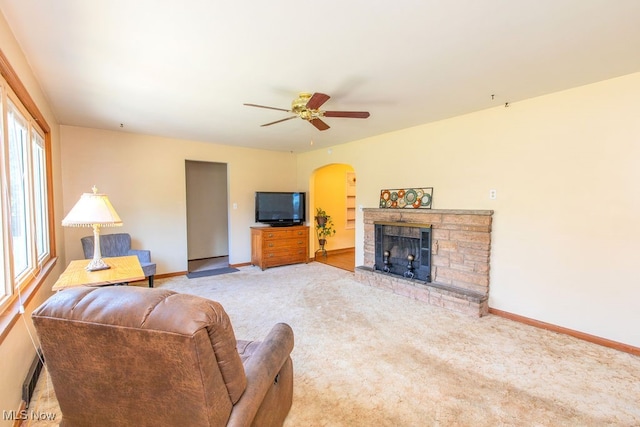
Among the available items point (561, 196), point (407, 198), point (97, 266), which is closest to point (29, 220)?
point (97, 266)

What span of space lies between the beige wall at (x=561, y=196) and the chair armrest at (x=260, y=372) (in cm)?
291

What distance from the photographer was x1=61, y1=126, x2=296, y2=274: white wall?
14.1ft

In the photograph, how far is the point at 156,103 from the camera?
322 centimetres

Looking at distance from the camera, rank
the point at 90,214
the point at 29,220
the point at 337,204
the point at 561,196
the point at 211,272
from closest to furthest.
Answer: the point at 90,214 → the point at 29,220 → the point at 561,196 → the point at 211,272 → the point at 337,204

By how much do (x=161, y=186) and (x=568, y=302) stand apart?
583 cm

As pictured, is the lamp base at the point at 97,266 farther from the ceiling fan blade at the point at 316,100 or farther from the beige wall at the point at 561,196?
the beige wall at the point at 561,196

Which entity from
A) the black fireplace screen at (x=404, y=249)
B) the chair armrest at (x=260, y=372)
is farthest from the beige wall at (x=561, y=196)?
the chair armrest at (x=260, y=372)

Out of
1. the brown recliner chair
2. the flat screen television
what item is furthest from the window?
the flat screen television

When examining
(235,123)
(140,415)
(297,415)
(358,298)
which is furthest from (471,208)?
(140,415)

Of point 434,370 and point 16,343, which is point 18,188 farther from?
point 434,370

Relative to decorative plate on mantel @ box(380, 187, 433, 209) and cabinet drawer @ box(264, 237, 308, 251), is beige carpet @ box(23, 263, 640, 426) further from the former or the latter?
cabinet drawer @ box(264, 237, 308, 251)

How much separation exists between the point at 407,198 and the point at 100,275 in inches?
148

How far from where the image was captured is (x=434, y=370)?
7.42 feet

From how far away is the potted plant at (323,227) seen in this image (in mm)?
6500
